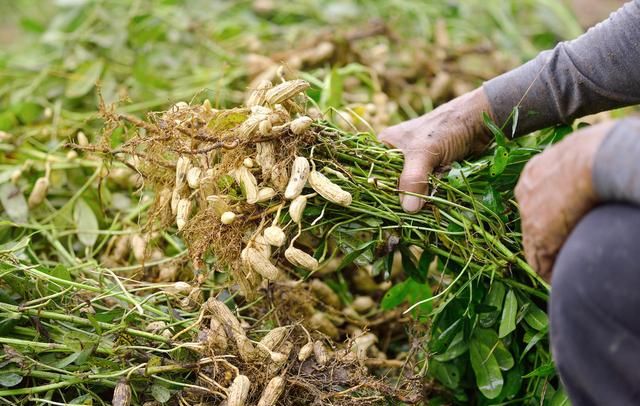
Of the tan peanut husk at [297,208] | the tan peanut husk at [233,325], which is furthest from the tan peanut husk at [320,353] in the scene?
the tan peanut husk at [297,208]

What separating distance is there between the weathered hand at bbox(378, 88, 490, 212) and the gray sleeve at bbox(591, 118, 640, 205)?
1.33 ft

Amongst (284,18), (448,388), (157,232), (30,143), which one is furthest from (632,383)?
(284,18)

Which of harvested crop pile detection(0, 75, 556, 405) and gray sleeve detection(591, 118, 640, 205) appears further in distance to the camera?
harvested crop pile detection(0, 75, 556, 405)

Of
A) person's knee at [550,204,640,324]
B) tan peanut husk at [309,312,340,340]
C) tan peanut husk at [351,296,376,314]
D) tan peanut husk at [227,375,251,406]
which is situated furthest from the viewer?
tan peanut husk at [351,296,376,314]

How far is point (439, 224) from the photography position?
4.07 ft

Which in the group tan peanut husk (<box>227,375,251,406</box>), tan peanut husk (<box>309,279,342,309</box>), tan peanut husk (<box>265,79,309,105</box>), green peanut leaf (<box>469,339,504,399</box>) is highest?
tan peanut husk (<box>265,79,309,105</box>)

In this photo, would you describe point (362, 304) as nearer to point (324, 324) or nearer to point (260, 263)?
point (324, 324)

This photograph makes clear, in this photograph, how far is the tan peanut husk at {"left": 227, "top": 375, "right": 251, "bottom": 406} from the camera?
114cm

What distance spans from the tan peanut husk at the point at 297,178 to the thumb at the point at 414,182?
0.54 ft

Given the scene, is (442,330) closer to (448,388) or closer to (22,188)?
(448,388)

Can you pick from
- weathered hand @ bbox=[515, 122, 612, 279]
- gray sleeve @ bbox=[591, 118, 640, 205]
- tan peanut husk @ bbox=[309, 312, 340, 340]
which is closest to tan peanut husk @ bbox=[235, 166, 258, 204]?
tan peanut husk @ bbox=[309, 312, 340, 340]

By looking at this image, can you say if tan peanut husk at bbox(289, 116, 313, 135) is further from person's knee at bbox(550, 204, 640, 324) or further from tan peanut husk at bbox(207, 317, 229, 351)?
person's knee at bbox(550, 204, 640, 324)

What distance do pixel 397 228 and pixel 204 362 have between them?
38 centimetres

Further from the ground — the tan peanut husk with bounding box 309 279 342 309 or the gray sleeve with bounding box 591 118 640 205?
the gray sleeve with bounding box 591 118 640 205
